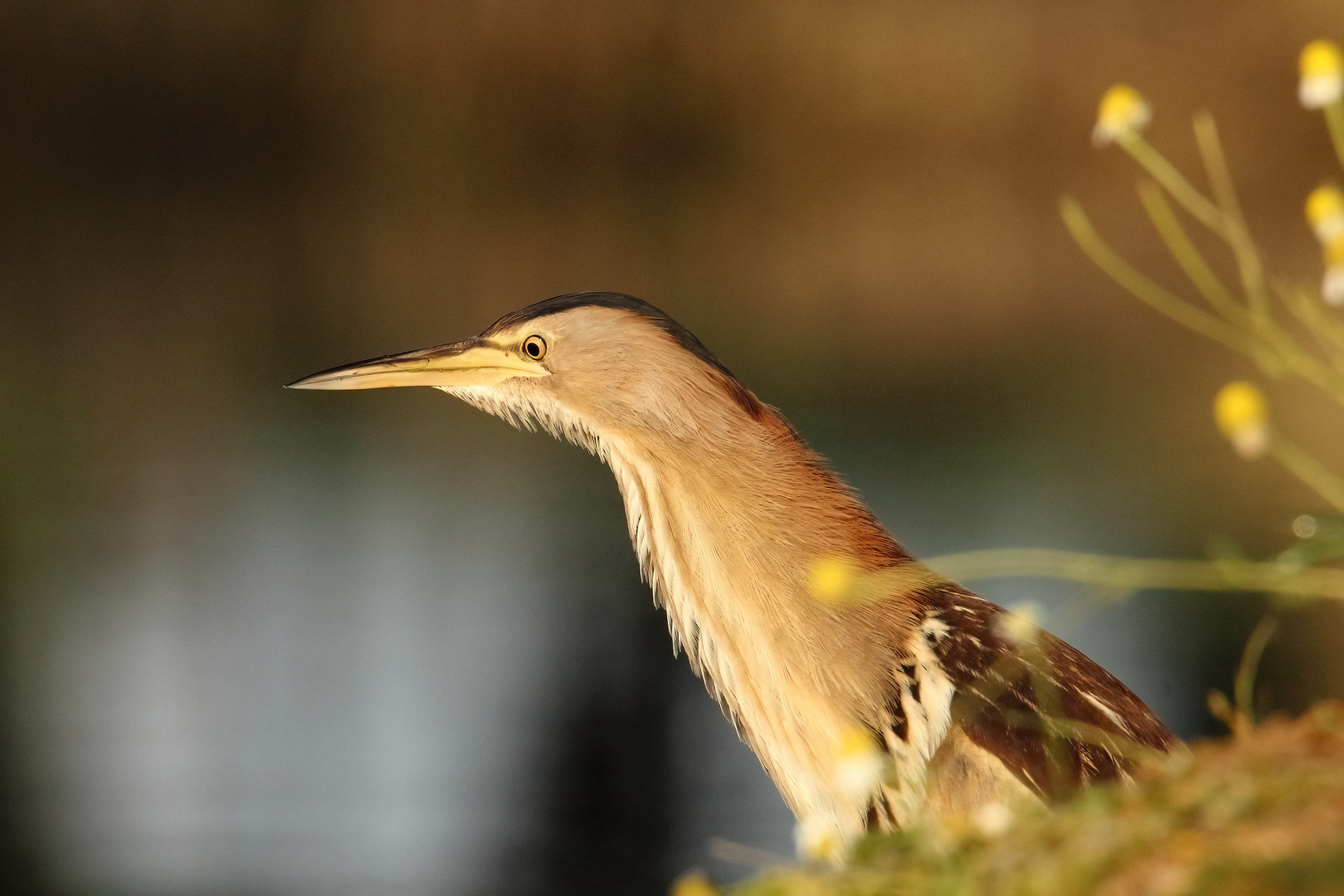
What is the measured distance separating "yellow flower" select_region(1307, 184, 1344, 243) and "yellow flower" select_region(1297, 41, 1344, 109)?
0.20 feet

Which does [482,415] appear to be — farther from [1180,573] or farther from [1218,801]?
[1218,801]

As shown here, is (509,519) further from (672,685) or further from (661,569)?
(661,569)

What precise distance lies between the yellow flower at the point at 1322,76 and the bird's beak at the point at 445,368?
1.25 m

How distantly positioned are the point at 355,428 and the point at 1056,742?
7.61 m

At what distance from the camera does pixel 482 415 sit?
31.5 feet

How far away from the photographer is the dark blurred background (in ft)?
18.0

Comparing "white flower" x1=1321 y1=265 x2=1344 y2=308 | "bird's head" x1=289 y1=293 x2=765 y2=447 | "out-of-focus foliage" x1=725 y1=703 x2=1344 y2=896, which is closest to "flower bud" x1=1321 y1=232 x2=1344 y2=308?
"white flower" x1=1321 y1=265 x2=1344 y2=308

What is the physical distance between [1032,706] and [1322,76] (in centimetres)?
81

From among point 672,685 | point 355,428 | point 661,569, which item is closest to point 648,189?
point 355,428

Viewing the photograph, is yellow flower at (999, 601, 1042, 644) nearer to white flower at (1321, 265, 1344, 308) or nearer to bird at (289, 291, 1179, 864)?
white flower at (1321, 265, 1344, 308)

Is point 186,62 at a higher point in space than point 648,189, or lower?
higher

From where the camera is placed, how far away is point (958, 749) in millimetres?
1628

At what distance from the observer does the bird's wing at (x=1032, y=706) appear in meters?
1.59

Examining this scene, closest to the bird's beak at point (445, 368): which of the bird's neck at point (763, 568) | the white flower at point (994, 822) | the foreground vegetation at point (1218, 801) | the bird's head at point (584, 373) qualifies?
the bird's head at point (584, 373)
